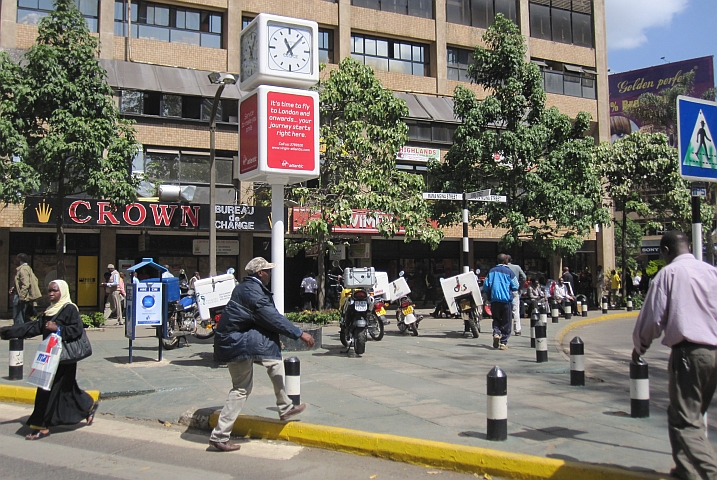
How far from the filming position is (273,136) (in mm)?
11664

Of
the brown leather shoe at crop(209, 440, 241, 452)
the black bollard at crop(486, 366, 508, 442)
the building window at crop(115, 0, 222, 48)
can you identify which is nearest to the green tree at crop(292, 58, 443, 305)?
the building window at crop(115, 0, 222, 48)

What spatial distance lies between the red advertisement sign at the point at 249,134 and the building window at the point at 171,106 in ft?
39.0

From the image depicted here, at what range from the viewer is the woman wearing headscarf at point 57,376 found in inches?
272

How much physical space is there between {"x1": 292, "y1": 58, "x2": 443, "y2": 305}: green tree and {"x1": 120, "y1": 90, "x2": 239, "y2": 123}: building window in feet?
16.8

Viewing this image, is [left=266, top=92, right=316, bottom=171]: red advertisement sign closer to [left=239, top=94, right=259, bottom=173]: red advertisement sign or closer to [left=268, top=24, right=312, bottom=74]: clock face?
[left=239, top=94, right=259, bottom=173]: red advertisement sign

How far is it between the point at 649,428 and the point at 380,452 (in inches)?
112

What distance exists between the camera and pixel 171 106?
23234mm

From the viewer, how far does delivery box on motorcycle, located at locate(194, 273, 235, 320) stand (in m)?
12.2

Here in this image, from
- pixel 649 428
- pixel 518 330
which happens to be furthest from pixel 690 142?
pixel 518 330

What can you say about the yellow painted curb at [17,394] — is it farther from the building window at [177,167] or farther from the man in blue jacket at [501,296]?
the building window at [177,167]

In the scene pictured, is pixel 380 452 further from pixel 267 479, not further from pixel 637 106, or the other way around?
pixel 637 106

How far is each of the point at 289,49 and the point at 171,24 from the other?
1425 centimetres

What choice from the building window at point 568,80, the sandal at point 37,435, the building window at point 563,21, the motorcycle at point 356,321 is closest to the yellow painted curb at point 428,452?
the sandal at point 37,435

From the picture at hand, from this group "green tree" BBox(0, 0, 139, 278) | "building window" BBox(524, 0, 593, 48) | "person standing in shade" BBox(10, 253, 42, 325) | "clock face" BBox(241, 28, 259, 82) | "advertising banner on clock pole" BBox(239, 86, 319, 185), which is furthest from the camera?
"building window" BBox(524, 0, 593, 48)
